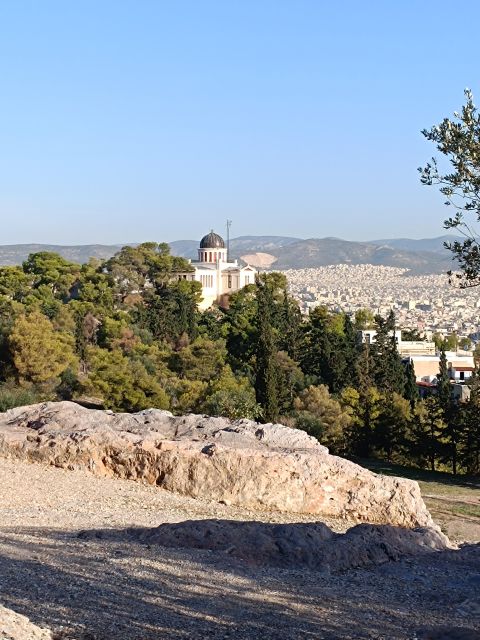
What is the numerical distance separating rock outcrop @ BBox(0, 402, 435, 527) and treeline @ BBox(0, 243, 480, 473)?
374 inches

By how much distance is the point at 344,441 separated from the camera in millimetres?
33031

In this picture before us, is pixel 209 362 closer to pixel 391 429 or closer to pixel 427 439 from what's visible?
pixel 391 429

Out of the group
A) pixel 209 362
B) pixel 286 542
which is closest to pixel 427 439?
pixel 209 362

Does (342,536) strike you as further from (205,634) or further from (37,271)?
(37,271)

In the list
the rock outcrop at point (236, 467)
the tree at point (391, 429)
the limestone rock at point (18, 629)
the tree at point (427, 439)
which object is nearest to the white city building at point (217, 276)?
the tree at point (391, 429)

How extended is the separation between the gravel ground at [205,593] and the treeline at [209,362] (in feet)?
52.2

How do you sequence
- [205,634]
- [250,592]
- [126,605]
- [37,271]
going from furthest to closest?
[37,271], [250,592], [126,605], [205,634]

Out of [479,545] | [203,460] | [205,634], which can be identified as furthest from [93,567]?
[203,460]

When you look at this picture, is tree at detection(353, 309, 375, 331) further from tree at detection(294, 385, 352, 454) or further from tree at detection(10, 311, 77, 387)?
tree at detection(10, 311, 77, 387)

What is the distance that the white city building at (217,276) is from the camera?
65688mm

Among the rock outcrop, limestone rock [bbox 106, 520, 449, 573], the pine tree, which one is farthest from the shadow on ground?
the pine tree

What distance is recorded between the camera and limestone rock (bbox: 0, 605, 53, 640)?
7051 millimetres

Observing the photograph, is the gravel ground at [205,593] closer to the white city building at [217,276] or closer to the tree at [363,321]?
the white city building at [217,276]

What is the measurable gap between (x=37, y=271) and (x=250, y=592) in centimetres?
5125
